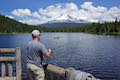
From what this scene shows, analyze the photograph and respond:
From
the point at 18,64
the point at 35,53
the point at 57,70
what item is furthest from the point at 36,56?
the point at 18,64

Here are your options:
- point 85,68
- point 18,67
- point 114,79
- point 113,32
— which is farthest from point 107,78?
point 113,32

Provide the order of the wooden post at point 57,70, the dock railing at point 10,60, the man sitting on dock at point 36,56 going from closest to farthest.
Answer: the wooden post at point 57,70 → the man sitting on dock at point 36,56 → the dock railing at point 10,60

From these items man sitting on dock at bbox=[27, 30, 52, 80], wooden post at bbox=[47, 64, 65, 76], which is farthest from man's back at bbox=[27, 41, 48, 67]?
wooden post at bbox=[47, 64, 65, 76]

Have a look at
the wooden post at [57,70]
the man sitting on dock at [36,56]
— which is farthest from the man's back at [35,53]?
the wooden post at [57,70]

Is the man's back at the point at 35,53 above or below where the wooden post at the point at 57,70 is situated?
above

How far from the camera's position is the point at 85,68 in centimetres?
2884

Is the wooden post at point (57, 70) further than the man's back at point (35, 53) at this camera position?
No

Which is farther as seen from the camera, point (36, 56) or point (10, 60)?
point (10, 60)

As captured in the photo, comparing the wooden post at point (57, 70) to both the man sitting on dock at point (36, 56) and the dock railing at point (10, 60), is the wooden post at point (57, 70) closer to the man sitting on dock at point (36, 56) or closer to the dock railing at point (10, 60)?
the man sitting on dock at point (36, 56)

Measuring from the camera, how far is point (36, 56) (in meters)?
7.70

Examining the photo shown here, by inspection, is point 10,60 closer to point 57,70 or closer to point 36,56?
point 36,56

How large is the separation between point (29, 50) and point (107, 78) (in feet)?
56.1

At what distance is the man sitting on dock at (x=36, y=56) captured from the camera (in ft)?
24.8

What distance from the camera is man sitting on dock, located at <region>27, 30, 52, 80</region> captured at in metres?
7.56
